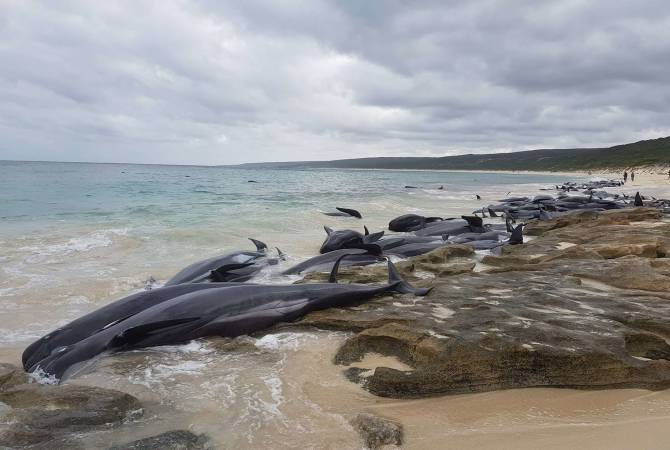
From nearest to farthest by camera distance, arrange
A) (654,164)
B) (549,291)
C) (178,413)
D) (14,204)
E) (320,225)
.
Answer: (178,413) → (549,291) → (320,225) → (14,204) → (654,164)

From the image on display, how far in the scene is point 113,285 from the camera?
25.9 feet

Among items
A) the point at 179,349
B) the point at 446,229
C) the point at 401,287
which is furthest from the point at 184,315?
the point at 446,229

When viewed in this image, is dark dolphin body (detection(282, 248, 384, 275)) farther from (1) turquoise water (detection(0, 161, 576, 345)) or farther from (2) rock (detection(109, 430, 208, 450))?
(2) rock (detection(109, 430, 208, 450))

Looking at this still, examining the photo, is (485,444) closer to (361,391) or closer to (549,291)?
(361,391)

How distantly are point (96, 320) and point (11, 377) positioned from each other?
1.35 meters

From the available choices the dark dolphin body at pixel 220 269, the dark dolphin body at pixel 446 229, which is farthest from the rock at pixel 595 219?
the dark dolphin body at pixel 220 269

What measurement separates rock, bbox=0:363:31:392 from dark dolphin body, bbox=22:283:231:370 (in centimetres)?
45

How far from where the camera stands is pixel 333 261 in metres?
8.60

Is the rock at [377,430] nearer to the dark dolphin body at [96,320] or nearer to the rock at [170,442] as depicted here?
the rock at [170,442]

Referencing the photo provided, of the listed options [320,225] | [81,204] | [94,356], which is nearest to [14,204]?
[81,204]

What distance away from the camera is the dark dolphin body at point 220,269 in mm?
7758

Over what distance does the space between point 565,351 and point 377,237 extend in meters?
7.16

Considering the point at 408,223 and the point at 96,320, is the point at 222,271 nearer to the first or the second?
the point at 96,320

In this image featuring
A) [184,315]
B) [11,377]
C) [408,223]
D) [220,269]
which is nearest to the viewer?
[11,377]
